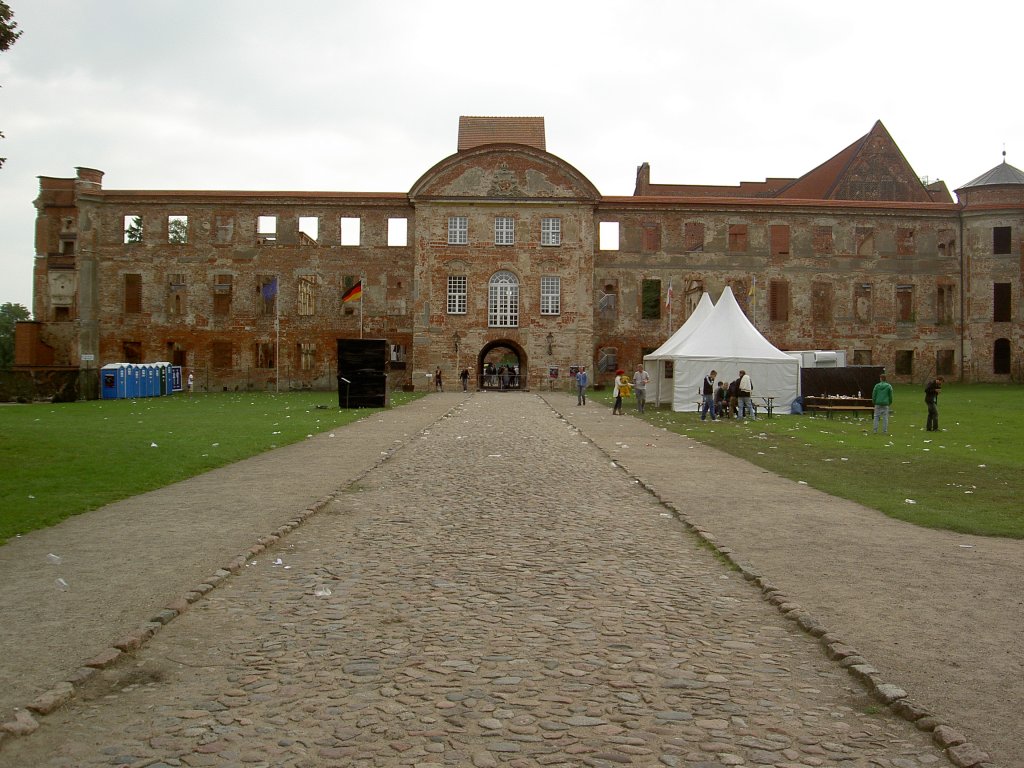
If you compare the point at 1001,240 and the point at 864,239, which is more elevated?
the point at 864,239

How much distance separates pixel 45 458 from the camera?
602 inches

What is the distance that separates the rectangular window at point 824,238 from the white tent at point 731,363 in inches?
963

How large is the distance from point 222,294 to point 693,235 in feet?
92.2

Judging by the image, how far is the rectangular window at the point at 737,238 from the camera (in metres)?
53.8

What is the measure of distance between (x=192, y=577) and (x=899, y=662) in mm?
5093

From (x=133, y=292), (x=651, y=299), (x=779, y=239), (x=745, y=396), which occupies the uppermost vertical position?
(x=779, y=239)

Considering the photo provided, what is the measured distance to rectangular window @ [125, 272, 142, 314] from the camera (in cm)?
5288

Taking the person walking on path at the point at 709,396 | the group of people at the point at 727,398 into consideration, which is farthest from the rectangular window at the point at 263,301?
the person walking on path at the point at 709,396

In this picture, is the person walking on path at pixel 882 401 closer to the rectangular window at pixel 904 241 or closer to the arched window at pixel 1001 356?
the rectangular window at pixel 904 241

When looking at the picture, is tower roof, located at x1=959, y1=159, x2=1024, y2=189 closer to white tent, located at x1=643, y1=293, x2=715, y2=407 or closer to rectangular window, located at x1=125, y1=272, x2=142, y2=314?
white tent, located at x1=643, y1=293, x2=715, y2=407

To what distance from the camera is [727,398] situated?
1197 inches

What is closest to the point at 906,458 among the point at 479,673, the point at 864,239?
the point at 479,673

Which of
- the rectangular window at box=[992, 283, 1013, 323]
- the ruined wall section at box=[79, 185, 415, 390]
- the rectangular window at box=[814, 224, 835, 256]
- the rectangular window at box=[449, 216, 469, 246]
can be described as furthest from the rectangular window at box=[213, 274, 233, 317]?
the rectangular window at box=[992, 283, 1013, 323]

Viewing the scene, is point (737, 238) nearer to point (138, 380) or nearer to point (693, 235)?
point (693, 235)
